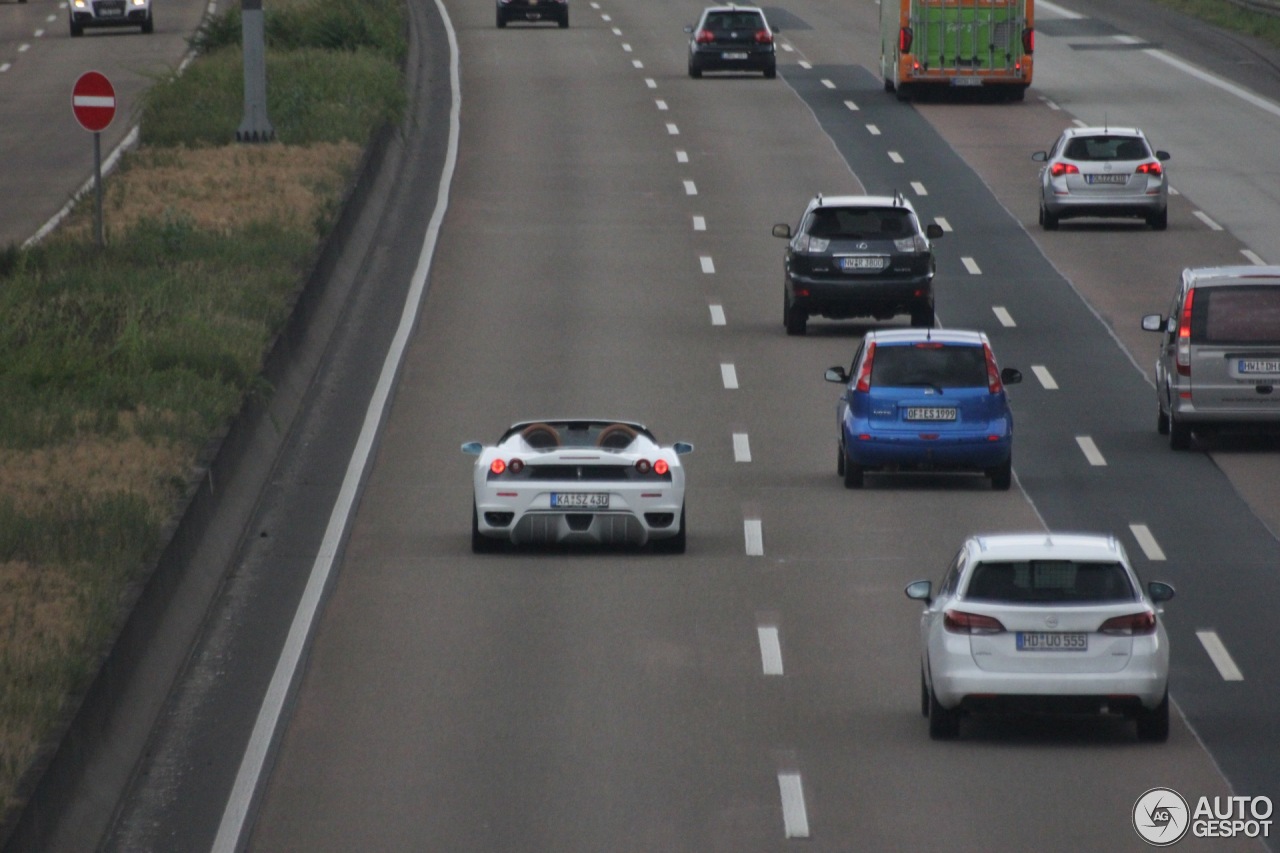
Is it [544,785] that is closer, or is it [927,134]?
[544,785]

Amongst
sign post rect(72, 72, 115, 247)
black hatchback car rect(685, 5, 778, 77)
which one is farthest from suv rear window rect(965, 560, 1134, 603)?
black hatchback car rect(685, 5, 778, 77)

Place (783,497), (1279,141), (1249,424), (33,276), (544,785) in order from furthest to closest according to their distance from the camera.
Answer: (1279,141)
(33,276)
(1249,424)
(783,497)
(544,785)

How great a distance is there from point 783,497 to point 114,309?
29.1 ft

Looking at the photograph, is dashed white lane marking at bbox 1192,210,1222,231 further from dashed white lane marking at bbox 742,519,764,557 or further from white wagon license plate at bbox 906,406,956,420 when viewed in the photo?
dashed white lane marking at bbox 742,519,764,557

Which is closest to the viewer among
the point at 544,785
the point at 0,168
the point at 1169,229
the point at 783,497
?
the point at 544,785

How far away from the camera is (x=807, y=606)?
749 inches

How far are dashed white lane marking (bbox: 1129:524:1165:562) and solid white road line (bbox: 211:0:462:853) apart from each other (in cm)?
629

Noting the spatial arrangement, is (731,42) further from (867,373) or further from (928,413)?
(928,413)

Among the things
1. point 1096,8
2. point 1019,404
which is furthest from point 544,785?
point 1096,8

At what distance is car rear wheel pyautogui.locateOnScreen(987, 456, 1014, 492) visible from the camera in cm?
2433

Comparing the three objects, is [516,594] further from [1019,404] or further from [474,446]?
[1019,404]

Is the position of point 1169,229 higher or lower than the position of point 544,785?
lower

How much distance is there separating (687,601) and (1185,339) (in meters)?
8.81

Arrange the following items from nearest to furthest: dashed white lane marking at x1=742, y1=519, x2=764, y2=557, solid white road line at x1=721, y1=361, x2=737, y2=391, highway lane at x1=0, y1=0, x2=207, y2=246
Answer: dashed white lane marking at x1=742, y1=519, x2=764, y2=557 → solid white road line at x1=721, y1=361, x2=737, y2=391 → highway lane at x1=0, y1=0, x2=207, y2=246
